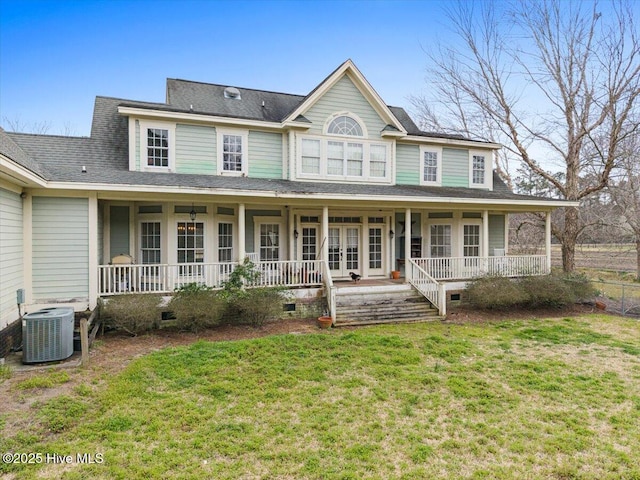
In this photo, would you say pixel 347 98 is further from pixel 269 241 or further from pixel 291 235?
pixel 269 241

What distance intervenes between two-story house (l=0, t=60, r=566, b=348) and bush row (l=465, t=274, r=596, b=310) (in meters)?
0.99

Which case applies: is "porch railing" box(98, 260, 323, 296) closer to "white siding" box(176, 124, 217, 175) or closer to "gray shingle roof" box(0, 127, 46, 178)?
"gray shingle roof" box(0, 127, 46, 178)

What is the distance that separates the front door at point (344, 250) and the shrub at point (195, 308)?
17.1ft

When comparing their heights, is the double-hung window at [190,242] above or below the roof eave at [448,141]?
below

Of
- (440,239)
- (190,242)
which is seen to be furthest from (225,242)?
(440,239)

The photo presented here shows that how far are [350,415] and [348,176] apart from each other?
967cm

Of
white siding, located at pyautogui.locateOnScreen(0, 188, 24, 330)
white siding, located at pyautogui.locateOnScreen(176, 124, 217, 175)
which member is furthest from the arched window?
white siding, located at pyautogui.locateOnScreen(0, 188, 24, 330)

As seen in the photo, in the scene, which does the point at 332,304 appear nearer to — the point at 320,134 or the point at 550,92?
the point at 320,134

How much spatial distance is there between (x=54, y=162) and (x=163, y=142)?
3014 mm

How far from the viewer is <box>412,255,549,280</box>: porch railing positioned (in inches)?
490

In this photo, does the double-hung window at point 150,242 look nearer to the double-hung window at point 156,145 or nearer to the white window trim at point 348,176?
the double-hung window at point 156,145

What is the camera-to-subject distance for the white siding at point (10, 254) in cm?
691

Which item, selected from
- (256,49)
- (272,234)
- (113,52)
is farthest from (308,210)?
(113,52)

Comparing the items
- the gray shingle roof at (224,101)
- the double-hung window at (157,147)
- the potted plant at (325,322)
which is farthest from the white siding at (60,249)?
the potted plant at (325,322)
